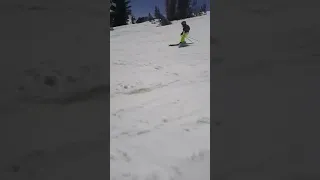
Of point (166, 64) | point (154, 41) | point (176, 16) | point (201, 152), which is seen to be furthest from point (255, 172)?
point (176, 16)

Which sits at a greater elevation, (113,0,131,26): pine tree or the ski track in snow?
(113,0,131,26): pine tree

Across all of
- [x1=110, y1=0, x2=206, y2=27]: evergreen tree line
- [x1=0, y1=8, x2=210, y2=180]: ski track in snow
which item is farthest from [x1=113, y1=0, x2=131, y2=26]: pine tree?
[x1=0, y1=8, x2=210, y2=180]: ski track in snow

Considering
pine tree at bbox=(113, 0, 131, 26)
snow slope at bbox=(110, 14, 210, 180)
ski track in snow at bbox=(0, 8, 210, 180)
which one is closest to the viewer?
ski track in snow at bbox=(0, 8, 210, 180)

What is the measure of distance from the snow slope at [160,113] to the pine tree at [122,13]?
2.66m

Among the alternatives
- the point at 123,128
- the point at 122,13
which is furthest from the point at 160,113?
the point at 122,13

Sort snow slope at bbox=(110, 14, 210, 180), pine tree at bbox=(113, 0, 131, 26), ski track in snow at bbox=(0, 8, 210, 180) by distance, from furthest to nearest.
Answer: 1. pine tree at bbox=(113, 0, 131, 26)
2. snow slope at bbox=(110, 14, 210, 180)
3. ski track in snow at bbox=(0, 8, 210, 180)

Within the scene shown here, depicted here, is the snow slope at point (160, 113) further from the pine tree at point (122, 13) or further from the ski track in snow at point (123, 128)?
the pine tree at point (122, 13)

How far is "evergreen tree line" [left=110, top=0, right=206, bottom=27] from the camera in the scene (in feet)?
26.9

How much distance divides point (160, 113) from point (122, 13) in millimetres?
6629

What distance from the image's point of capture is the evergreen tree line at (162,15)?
821cm

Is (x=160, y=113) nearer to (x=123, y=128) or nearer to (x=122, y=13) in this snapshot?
(x=123, y=128)

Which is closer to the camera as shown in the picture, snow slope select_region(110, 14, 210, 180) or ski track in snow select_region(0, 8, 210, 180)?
ski track in snow select_region(0, 8, 210, 180)

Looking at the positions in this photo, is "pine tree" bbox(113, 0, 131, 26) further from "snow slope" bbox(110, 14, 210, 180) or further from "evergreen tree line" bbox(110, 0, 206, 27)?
"snow slope" bbox(110, 14, 210, 180)

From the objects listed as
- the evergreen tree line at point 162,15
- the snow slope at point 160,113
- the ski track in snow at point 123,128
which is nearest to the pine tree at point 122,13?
the evergreen tree line at point 162,15
